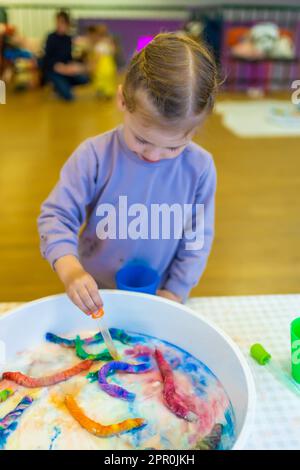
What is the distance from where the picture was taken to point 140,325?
2.74ft

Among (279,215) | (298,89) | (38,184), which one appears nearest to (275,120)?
(298,89)

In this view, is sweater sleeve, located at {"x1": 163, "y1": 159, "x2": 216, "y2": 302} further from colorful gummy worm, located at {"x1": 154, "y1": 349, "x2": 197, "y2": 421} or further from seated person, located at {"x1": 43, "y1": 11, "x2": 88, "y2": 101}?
seated person, located at {"x1": 43, "y1": 11, "x2": 88, "y2": 101}

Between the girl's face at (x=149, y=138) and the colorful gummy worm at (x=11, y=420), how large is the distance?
0.40 m

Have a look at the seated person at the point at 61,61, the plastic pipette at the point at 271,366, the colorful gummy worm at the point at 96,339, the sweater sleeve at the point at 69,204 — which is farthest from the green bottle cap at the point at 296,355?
the seated person at the point at 61,61

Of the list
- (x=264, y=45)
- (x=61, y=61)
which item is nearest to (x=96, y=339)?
Answer: (x=61, y=61)

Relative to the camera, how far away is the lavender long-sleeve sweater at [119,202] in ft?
2.94

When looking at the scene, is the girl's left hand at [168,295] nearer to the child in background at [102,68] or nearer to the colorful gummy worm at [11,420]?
the colorful gummy worm at [11,420]

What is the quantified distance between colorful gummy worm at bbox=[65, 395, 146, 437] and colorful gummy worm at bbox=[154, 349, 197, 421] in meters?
0.05

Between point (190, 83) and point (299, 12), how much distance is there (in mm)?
4822

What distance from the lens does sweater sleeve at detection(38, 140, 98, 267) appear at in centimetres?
85

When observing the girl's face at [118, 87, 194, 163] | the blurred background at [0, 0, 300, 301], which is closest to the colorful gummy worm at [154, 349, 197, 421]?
the girl's face at [118, 87, 194, 163]

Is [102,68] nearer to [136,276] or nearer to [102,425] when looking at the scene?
[136,276]

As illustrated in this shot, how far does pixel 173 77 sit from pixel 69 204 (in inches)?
11.6
